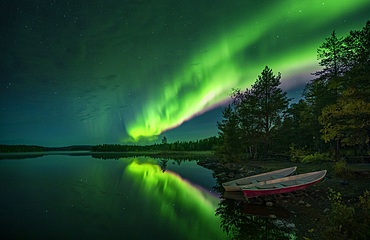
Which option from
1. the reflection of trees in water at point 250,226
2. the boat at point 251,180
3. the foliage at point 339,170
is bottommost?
the reflection of trees in water at point 250,226

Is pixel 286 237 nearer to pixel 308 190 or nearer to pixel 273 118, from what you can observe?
pixel 308 190

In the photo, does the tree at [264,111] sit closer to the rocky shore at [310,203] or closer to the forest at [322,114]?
the forest at [322,114]

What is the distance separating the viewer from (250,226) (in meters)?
11.2

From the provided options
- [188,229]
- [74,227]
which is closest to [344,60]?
[188,229]

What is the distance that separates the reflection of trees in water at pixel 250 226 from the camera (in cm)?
994

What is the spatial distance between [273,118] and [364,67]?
71.9 ft

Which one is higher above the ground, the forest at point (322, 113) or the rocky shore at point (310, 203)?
the forest at point (322, 113)

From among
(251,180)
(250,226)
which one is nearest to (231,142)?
(251,180)

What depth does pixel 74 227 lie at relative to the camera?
12.2 metres

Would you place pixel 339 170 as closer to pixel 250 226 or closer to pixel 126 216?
pixel 250 226

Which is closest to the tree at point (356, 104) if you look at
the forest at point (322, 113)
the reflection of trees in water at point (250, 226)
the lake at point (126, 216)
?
the forest at point (322, 113)

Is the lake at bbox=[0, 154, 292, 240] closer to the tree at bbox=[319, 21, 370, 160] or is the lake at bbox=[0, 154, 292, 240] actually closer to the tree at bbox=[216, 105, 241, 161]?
the tree at bbox=[319, 21, 370, 160]

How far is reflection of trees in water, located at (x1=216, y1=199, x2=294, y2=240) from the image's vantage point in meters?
9.94

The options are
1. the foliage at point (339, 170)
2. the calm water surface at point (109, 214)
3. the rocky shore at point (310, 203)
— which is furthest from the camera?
the foliage at point (339, 170)
